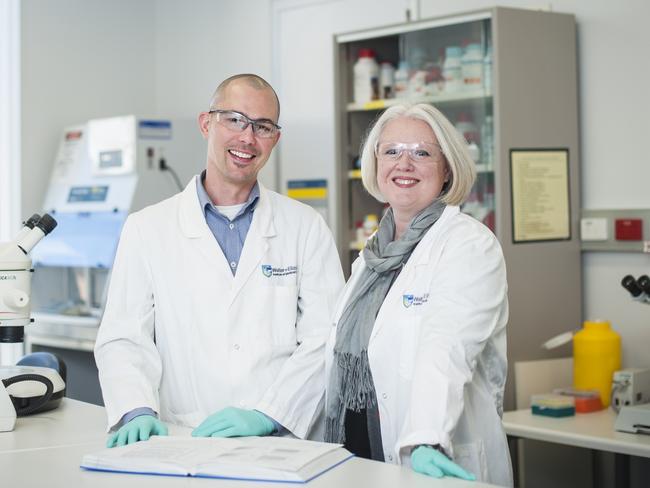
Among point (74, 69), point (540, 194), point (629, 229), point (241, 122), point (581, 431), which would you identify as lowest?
point (581, 431)

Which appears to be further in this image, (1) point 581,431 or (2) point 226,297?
(1) point 581,431

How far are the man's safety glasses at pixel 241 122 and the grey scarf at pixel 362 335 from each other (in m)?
0.41

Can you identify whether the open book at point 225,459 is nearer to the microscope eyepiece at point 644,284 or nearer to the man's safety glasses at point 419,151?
the man's safety glasses at point 419,151

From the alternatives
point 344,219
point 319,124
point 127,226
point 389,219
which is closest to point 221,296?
point 127,226

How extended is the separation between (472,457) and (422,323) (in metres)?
0.30

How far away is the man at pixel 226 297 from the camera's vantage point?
208 centimetres

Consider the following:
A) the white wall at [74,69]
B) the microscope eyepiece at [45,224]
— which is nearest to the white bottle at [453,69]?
the microscope eyepiece at [45,224]

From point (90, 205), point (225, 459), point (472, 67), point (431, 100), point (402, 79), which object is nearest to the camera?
point (225, 459)

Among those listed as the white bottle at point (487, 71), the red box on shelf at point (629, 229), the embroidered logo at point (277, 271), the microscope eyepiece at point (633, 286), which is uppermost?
the white bottle at point (487, 71)

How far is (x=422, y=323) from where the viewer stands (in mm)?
1896

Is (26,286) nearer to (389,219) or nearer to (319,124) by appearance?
(389,219)

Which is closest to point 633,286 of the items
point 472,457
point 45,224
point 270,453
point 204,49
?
point 472,457

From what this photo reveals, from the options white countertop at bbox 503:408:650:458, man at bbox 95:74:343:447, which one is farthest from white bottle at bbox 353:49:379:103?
man at bbox 95:74:343:447

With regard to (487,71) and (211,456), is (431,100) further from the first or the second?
(211,456)
